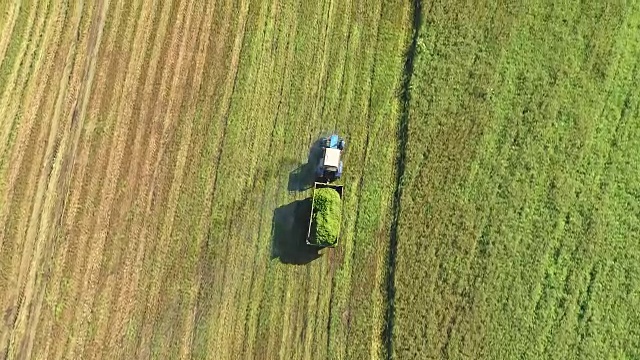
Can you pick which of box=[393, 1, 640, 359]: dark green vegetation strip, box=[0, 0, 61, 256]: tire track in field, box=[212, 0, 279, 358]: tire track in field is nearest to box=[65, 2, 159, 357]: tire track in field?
box=[0, 0, 61, 256]: tire track in field

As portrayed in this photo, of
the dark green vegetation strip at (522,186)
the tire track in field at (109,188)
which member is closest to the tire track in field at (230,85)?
the tire track in field at (109,188)

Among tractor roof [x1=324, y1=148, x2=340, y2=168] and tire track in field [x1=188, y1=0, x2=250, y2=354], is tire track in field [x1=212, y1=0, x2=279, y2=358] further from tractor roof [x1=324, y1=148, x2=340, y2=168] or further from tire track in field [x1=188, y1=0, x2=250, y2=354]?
tractor roof [x1=324, y1=148, x2=340, y2=168]

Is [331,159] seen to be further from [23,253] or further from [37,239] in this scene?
[23,253]

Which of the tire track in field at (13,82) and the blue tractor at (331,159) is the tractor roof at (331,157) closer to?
the blue tractor at (331,159)

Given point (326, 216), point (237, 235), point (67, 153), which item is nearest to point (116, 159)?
point (67, 153)

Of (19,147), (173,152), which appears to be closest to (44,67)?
(19,147)
